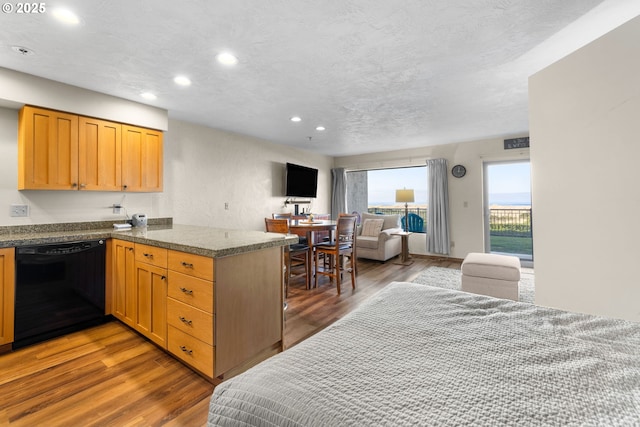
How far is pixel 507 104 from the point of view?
3.60m

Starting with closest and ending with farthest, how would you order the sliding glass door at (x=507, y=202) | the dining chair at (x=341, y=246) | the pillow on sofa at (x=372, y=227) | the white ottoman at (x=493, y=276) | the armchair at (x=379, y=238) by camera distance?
the white ottoman at (x=493, y=276)
the dining chair at (x=341, y=246)
the sliding glass door at (x=507, y=202)
the armchair at (x=379, y=238)
the pillow on sofa at (x=372, y=227)

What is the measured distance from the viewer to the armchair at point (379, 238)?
220 inches

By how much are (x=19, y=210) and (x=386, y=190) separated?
6.48 metres

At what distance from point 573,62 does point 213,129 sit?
4.33 meters

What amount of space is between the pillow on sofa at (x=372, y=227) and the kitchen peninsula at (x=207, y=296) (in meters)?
3.95

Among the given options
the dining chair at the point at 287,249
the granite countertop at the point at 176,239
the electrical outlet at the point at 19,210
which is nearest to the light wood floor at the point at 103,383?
the granite countertop at the point at 176,239

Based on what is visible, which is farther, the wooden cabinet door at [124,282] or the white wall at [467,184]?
the white wall at [467,184]

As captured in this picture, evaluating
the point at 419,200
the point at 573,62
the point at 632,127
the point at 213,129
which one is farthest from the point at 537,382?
the point at 419,200

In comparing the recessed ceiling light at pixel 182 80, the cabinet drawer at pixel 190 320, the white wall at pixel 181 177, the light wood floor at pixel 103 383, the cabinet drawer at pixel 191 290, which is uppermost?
the recessed ceiling light at pixel 182 80

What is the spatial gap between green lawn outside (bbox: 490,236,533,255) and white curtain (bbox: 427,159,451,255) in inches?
45.1

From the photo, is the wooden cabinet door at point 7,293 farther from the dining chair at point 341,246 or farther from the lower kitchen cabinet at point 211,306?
the dining chair at point 341,246

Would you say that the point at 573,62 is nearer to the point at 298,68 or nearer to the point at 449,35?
the point at 449,35

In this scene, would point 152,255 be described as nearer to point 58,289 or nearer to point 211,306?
point 211,306

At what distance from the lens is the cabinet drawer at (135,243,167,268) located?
6.98 feet
